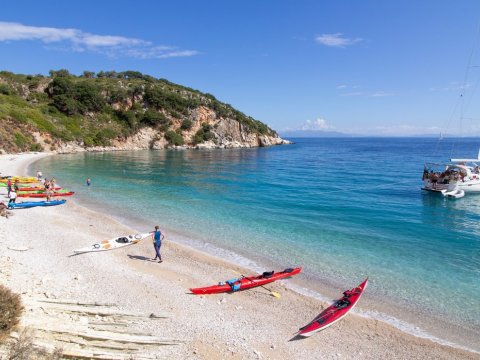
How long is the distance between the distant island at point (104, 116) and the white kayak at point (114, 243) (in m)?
59.1

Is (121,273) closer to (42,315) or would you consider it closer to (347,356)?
(42,315)

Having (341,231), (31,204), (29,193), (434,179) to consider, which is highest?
(434,179)

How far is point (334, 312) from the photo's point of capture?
11.8 m

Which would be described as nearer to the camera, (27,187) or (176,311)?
(176,311)

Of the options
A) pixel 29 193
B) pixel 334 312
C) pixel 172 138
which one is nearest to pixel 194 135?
pixel 172 138

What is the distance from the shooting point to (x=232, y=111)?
133 metres

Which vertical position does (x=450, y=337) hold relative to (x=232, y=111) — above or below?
below

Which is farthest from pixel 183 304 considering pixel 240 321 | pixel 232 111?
pixel 232 111

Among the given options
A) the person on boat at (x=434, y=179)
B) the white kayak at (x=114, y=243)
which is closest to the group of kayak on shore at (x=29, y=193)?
the white kayak at (x=114, y=243)

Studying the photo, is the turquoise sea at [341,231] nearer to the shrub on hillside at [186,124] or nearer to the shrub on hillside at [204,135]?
the shrub on hillside at [186,124]

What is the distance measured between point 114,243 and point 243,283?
805 cm

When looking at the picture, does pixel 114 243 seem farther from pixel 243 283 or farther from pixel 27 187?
pixel 27 187

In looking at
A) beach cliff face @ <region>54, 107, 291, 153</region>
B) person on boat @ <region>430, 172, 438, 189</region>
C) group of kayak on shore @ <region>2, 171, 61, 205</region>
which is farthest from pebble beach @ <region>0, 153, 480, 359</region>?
beach cliff face @ <region>54, 107, 291, 153</region>

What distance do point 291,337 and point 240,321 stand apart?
179cm
